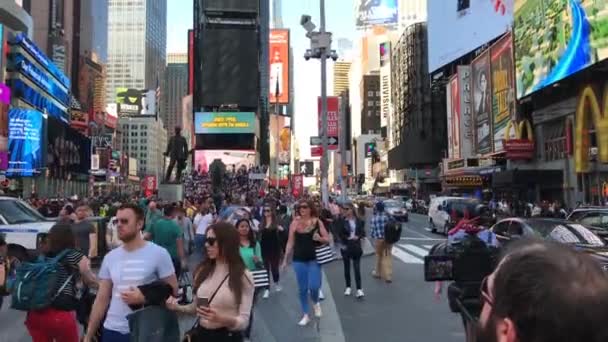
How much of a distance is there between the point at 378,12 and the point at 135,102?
76.6 meters

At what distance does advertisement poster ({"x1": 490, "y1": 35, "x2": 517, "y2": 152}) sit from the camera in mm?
48812

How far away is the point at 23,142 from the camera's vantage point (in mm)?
57094

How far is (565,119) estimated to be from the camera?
129ft

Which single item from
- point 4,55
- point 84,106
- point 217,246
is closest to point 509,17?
point 4,55

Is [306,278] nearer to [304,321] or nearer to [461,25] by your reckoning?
[304,321]

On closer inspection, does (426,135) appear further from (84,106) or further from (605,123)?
(84,106)

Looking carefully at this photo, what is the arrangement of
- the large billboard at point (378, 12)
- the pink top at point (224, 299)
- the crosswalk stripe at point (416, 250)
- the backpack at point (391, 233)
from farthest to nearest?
the large billboard at point (378, 12) → the crosswalk stripe at point (416, 250) → the backpack at point (391, 233) → the pink top at point (224, 299)

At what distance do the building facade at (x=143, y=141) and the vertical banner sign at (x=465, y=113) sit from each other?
115914mm

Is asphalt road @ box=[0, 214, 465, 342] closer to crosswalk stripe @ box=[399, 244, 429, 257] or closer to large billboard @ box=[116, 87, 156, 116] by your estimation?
crosswalk stripe @ box=[399, 244, 429, 257]

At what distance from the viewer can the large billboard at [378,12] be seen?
169500 millimetres

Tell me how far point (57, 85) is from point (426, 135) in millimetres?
55636

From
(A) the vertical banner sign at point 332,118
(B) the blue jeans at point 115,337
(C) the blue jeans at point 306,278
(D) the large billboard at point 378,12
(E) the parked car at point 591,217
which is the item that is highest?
(D) the large billboard at point 378,12

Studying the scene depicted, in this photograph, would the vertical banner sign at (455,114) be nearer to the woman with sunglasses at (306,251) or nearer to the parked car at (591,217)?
the parked car at (591,217)

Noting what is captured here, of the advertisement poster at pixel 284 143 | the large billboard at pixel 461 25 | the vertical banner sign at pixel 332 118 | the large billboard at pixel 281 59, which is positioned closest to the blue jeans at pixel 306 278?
the vertical banner sign at pixel 332 118
